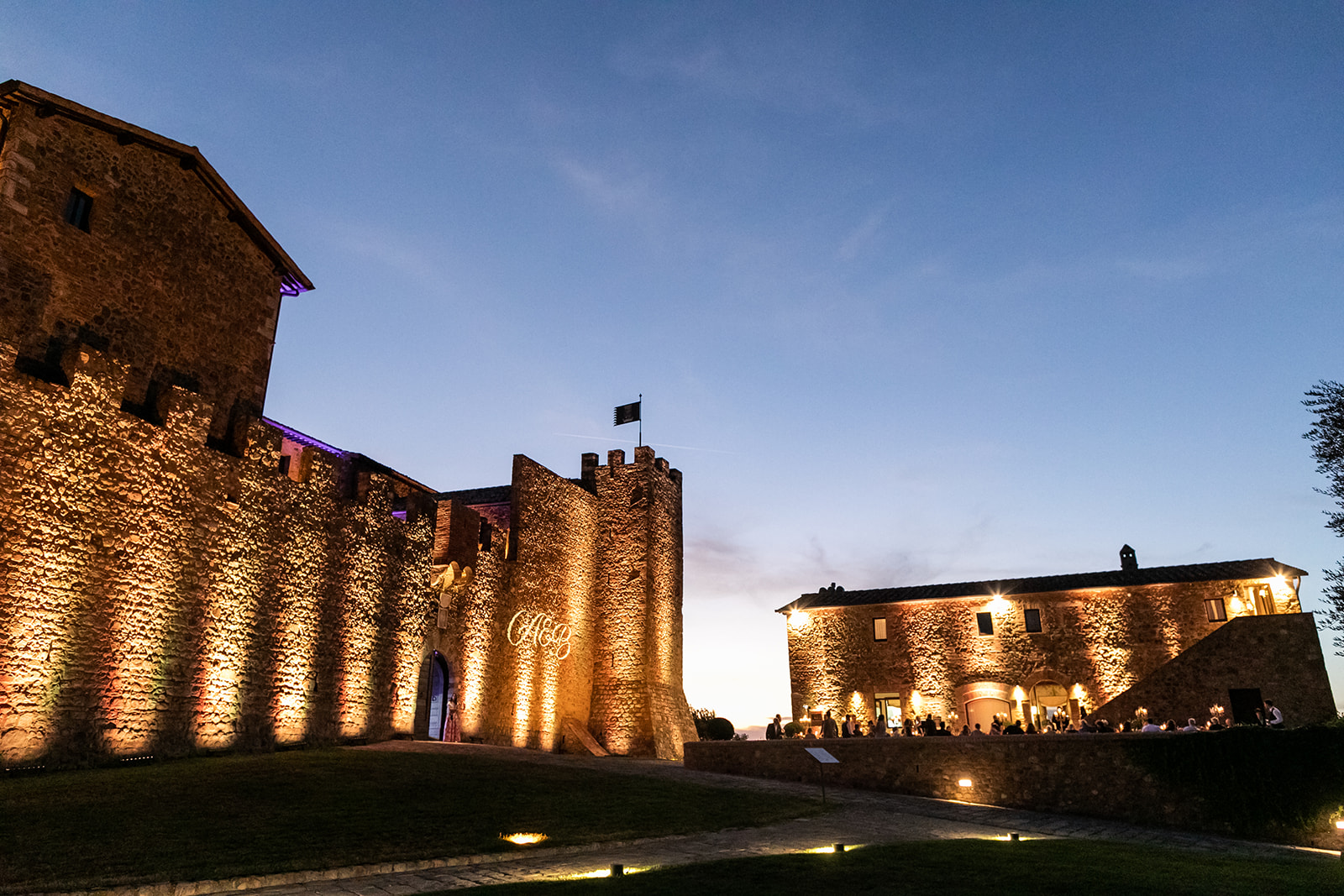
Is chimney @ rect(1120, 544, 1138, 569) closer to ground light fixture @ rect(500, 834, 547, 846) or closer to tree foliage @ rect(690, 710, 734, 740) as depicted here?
tree foliage @ rect(690, 710, 734, 740)

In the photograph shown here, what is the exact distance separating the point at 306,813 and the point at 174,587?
22.7 ft

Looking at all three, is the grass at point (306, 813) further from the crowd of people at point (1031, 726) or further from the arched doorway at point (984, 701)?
the arched doorway at point (984, 701)

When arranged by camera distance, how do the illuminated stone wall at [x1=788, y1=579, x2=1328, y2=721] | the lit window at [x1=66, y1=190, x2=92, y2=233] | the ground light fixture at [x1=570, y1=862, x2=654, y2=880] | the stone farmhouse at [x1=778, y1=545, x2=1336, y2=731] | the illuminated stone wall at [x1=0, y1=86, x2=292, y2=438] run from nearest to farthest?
the ground light fixture at [x1=570, y1=862, x2=654, y2=880] → the illuminated stone wall at [x1=0, y1=86, x2=292, y2=438] → the lit window at [x1=66, y1=190, x2=92, y2=233] → the stone farmhouse at [x1=778, y1=545, x2=1336, y2=731] → the illuminated stone wall at [x1=788, y1=579, x2=1328, y2=721]

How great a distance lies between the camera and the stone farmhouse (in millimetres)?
23859

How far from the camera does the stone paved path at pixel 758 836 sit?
25.3 ft

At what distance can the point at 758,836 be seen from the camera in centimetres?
1130

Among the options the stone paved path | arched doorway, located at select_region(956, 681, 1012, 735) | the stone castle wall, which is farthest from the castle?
the stone castle wall

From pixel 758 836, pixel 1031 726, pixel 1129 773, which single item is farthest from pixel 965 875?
pixel 1031 726

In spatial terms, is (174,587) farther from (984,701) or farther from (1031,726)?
(984,701)

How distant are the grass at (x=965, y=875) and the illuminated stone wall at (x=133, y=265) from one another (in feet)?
44.7

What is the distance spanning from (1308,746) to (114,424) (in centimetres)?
2153

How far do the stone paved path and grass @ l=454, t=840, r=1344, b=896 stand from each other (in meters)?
0.88

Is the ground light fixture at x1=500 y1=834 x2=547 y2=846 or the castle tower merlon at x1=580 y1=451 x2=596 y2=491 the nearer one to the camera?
the ground light fixture at x1=500 y1=834 x2=547 y2=846

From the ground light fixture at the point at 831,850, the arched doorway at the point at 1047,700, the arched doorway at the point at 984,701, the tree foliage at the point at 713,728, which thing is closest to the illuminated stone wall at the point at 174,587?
the ground light fixture at the point at 831,850
